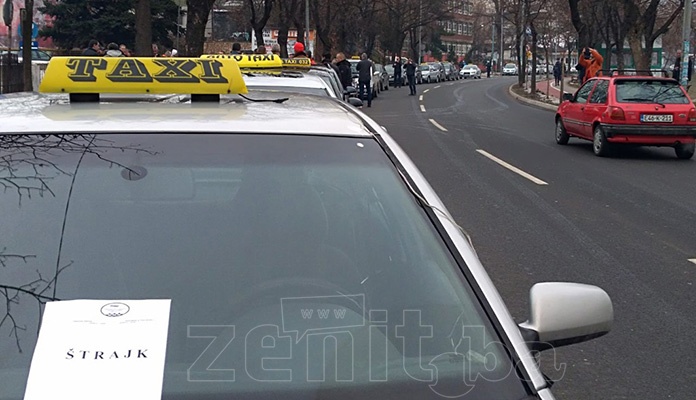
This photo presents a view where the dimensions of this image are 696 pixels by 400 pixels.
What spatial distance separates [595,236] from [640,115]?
7.80 metres

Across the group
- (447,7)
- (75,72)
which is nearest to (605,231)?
(75,72)

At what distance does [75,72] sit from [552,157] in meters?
14.1

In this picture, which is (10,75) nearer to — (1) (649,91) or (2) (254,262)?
(1) (649,91)

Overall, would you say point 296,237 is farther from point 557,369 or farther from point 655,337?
point 655,337

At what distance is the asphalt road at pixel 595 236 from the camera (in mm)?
5199

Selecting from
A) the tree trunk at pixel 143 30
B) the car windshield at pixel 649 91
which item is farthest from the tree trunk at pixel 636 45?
the tree trunk at pixel 143 30

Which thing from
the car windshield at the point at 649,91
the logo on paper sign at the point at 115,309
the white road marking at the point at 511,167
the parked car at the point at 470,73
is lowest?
the white road marking at the point at 511,167

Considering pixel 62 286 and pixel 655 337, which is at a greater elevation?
pixel 62 286

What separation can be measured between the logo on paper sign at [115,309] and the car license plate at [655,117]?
15.2 metres

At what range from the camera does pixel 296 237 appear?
8.80 ft

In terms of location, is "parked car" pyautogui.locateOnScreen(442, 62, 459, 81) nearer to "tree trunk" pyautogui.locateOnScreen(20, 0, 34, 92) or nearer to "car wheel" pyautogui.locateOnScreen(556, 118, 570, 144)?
"tree trunk" pyautogui.locateOnScreen(20, 0, 34, 92)

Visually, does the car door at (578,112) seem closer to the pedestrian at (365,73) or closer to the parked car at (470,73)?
the pedestrian at (365,73)

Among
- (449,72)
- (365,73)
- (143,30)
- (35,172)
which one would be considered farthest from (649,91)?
(449,72)

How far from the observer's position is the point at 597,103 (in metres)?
17.2
